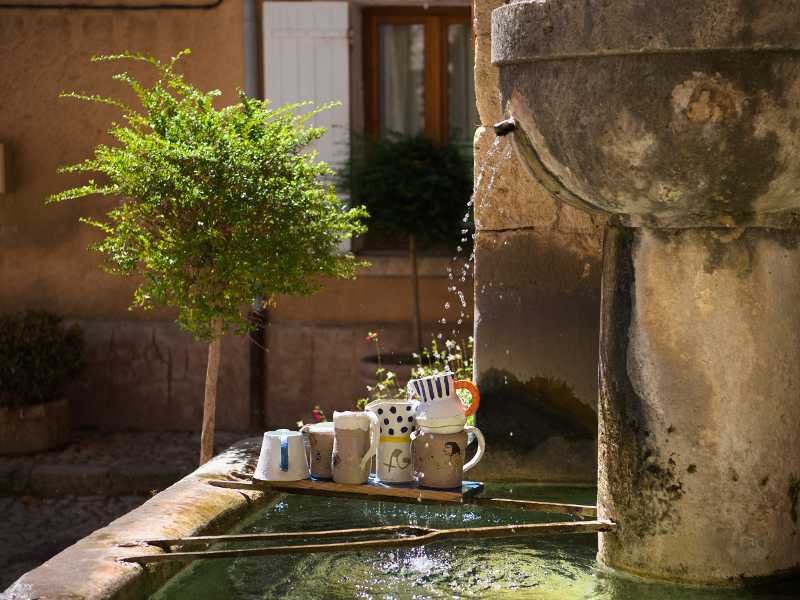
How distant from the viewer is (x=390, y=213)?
7.10 metres

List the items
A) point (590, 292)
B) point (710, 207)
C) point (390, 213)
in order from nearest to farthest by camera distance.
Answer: point (710, 207) → point (590, 292) → point (390, 213)

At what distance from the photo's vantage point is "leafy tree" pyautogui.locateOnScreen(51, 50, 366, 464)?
4953 millimetres

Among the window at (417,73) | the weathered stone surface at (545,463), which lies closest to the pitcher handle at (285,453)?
the weathered stone surface at (545,463)

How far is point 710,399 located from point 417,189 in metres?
4.18

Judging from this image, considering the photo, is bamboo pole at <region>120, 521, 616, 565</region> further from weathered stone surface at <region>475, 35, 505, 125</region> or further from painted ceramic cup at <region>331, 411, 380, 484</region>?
weathered stone surface at <region>475, 35, 505, 125</region>

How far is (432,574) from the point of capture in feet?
10.9

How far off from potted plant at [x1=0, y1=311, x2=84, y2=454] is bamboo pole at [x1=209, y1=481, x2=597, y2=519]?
4093 millimetres

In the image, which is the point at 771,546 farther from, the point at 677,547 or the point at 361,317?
the point at 361,317

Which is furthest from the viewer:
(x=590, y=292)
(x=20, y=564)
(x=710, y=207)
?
(x=20, y=564)

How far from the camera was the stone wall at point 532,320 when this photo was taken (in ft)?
14.8

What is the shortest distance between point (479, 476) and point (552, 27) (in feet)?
6.65

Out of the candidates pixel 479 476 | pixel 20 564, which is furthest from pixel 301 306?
pixel 479 476

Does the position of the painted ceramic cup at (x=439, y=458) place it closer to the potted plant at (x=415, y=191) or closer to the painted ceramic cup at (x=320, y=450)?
the painted ceramic cup at (x=320, y=450)

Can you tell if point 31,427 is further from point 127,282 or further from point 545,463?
point 545,463
